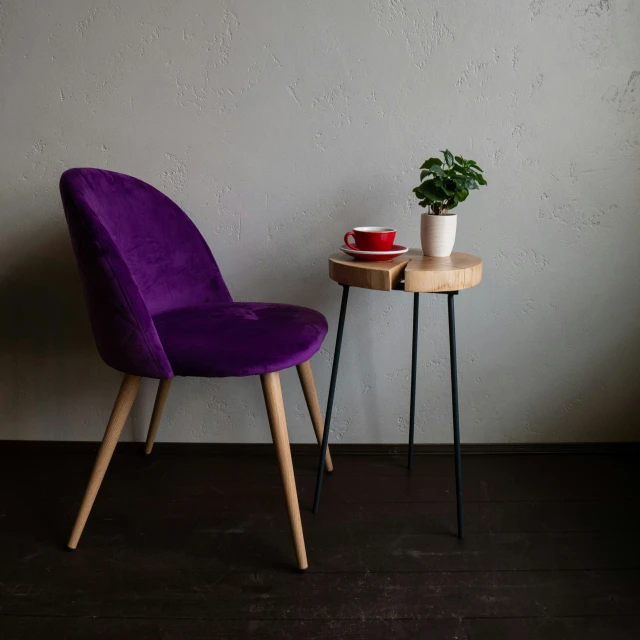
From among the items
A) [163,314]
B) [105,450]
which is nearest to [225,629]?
[105,450]

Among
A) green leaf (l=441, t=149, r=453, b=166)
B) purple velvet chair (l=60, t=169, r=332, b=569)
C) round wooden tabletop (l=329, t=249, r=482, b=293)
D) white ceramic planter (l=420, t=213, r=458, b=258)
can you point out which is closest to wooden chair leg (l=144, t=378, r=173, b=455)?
purple velvet chair (l=60, t=169, r=332, b=569)

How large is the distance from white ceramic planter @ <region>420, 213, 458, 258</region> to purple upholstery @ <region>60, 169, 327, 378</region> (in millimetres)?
318

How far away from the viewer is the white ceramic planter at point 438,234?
141 centimetres

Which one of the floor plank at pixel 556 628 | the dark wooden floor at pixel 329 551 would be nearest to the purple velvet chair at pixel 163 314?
the dark wooden floor at pixel 329 551

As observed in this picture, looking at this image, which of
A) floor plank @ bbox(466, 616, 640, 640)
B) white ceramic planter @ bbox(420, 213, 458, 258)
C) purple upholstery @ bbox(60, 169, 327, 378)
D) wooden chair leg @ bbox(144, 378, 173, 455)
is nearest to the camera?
floor plank @ bbox(466, 616, 640, 640)

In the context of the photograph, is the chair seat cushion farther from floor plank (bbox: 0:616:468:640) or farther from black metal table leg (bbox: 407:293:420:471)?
floor plank (bbox: 0:616:468:640)

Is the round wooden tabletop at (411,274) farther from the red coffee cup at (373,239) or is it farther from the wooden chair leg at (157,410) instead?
the wooden chair leg at (157,410)

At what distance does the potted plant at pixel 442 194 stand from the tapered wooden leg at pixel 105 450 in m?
0.75

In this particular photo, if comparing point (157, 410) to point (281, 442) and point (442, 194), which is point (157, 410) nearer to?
point (281, 442)

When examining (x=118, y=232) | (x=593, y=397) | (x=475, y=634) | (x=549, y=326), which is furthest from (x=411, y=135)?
(x=475, y=634)

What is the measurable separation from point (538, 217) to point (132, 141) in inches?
45.1

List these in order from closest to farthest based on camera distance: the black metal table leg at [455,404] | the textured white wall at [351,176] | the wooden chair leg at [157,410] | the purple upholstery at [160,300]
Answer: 1. the purple upholstery at [160,300]
2. the black metal table leg at [455,404]
3. the textured white wall at [351,176]
4. the wooden chair leg at [157,410]

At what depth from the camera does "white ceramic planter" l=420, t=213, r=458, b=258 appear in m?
1.41

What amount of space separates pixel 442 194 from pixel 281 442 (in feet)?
2.19
